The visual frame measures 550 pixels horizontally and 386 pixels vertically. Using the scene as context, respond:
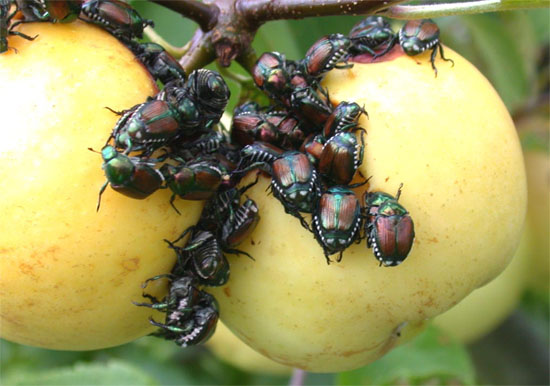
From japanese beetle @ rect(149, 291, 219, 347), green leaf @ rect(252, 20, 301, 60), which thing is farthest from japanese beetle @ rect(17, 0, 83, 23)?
green leaf @ rect(252, 20, 301, 60)

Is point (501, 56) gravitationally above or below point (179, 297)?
above

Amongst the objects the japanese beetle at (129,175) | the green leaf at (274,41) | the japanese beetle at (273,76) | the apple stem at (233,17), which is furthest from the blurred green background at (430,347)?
the japanese beetle at (129,175)

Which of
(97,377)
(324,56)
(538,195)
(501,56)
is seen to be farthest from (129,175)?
(538,195)

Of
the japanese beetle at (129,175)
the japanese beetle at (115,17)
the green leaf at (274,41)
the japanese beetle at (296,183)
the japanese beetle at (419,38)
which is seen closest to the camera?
the japanese beetle at (129,175)

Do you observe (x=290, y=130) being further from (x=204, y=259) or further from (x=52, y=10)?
(x=52, y=10)

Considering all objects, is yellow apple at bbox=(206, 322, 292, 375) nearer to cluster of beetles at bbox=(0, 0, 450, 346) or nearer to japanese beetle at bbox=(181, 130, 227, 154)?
cluster of beetles at bbox=(0, 0, 450, 346)

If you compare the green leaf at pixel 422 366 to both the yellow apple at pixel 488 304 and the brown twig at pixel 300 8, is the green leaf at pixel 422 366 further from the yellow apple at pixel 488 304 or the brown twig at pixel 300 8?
the brown twig at pixel 300 8
